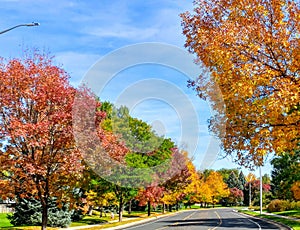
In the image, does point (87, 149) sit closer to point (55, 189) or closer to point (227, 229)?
point (55, 189)

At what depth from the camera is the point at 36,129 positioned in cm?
1809

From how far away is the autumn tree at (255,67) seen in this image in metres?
11.5

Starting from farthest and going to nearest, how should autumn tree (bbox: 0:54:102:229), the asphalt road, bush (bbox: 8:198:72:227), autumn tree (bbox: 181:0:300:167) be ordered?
bush (bbox: 8:198:72:227)
the asphalt road
autumn tree (bbox: 0:54:102:229)
autumn tree (bbox: 181:0:300:167)

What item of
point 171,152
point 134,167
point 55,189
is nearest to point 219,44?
point 55,189

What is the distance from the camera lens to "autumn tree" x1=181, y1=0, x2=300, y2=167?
1147cm

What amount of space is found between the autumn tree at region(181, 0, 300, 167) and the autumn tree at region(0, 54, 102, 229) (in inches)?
343

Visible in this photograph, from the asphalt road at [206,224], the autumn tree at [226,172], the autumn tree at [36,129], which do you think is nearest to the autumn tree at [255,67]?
the autumn tree at [36,129]

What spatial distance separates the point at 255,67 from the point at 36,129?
10.4m

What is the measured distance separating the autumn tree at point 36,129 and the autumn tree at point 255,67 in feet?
28.6

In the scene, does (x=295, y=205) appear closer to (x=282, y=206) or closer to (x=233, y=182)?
(x=282, y=206)

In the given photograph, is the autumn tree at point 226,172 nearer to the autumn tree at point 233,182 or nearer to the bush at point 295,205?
the autumn tree at point 233,182

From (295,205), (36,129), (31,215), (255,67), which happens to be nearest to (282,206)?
(295,205)

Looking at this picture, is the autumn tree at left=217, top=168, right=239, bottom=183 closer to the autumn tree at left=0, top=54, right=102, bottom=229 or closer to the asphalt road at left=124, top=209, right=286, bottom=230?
the asphalt road at left=124, top=209, right=286, bottom=230

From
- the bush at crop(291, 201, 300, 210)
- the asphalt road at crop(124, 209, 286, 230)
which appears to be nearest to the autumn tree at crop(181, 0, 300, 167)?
the asphalt road at crop(124, 209, 286, 230)
